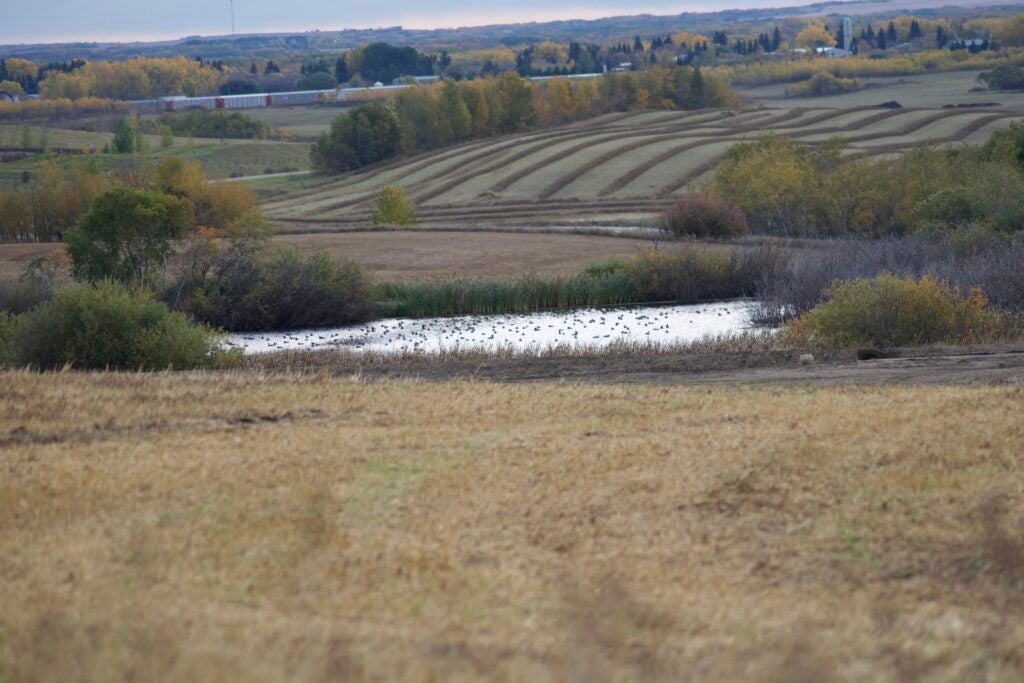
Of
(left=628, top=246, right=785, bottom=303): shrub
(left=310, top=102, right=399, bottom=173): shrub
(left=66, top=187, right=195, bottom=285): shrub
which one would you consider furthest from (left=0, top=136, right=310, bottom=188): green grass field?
(left=628, top=246, right=785, bottom=303): shrub

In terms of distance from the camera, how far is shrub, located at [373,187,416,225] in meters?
69.8

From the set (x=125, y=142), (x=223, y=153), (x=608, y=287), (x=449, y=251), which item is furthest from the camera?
(x=223, y=153)

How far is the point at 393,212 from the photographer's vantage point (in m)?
70.1

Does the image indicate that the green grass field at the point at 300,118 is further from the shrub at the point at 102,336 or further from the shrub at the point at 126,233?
the shrub at the point at 102,336

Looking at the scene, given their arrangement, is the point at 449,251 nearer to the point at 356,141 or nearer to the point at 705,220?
the point at 705,220

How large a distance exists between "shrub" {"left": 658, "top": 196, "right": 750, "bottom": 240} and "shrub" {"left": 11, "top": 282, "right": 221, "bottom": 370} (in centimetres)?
3819

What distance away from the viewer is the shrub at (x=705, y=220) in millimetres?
59344

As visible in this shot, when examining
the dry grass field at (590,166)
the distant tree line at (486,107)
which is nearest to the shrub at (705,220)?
the dry grass field at (590,166)

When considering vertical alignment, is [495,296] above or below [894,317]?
below

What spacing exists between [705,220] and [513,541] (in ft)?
169

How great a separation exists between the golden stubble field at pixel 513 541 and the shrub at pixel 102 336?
815cm

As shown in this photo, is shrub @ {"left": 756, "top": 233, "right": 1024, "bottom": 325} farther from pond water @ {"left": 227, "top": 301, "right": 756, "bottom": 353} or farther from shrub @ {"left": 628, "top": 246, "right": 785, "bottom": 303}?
shrub @ {"left": 628, "top": 246, "right": 785, "bottom": 303}

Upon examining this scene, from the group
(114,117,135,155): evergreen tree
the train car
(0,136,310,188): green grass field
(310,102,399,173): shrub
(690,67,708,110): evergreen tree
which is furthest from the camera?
the train car

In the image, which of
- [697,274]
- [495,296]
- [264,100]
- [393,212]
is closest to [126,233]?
[495,296]
